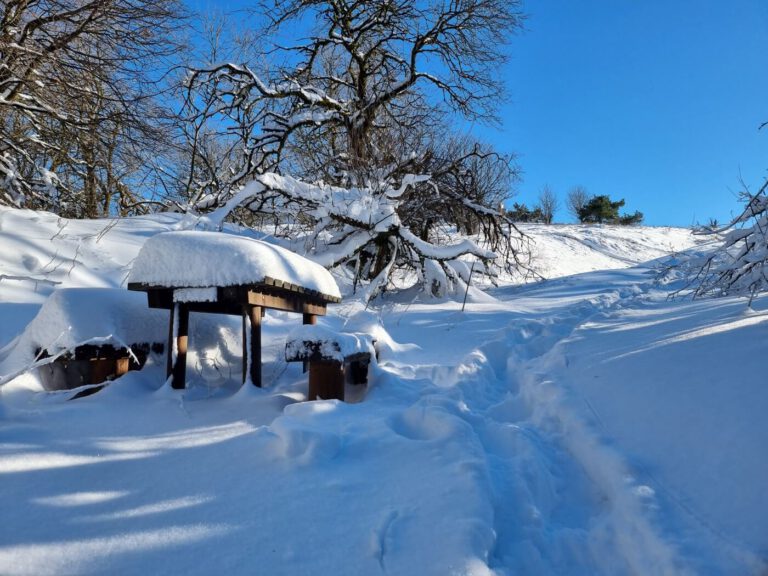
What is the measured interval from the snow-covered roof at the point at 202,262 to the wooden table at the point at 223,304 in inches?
2.2

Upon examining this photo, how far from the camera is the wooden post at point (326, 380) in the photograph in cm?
395

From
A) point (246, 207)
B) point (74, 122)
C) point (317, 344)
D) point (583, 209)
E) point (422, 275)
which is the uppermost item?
point (583, 209)

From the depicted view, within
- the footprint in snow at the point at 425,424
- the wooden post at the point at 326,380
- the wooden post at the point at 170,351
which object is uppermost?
the wooden post at the point at 170,351

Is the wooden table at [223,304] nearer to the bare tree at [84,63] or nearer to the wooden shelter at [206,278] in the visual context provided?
the wooden shelter at [206,278]

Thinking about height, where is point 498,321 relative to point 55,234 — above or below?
below

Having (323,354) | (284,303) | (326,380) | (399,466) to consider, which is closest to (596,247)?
(284,303)

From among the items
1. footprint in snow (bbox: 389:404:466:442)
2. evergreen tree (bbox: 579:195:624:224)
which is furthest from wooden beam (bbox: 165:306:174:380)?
evergreen tree (bbox: 579:195:624:224)

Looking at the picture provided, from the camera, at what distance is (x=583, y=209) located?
43.1 m

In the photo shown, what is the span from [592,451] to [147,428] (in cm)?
284

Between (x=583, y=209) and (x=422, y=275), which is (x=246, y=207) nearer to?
(x=422, y=275)

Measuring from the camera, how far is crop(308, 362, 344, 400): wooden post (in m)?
3.95

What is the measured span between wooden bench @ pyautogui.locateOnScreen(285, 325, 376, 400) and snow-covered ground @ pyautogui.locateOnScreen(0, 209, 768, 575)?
0.90 feet

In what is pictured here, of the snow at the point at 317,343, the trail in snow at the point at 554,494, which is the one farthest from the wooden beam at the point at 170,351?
the trail in snow at the point at 554,494

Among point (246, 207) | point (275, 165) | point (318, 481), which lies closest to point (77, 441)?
point (318, 481)
